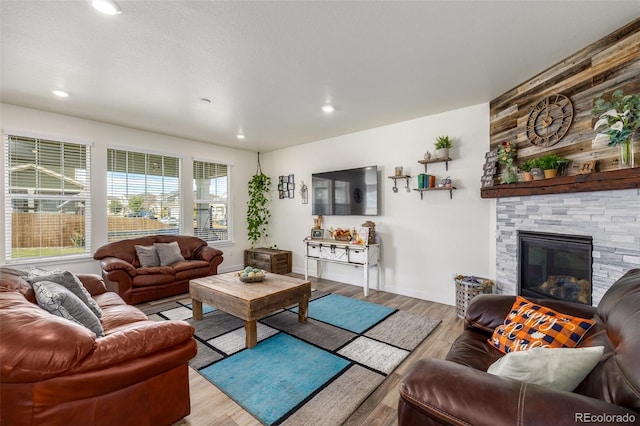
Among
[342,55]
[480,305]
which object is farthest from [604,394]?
[342,55]

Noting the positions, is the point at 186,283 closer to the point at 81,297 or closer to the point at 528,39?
the point at 81,297

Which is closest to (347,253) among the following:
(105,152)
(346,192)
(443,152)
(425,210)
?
(346,192)

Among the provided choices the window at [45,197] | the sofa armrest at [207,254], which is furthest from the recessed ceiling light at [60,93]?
the sofa armrest at [207,254]

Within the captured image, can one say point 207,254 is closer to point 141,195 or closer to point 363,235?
point 141,195

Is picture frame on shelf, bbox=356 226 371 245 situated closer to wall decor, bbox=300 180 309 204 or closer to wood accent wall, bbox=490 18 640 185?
wall decor, bbox=300 180 309 204

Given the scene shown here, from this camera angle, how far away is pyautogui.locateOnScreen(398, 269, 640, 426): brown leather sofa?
32.7 inches

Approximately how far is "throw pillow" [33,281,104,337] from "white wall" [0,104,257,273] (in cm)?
277

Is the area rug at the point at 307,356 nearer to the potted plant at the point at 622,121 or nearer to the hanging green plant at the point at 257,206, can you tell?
the potted plant at the point at 622,121

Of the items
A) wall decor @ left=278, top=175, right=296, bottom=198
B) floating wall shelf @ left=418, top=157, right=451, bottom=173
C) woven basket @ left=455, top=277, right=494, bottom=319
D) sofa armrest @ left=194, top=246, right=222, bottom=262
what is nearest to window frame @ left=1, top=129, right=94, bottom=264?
sofa armrest @ left=194, top=246, right=222, bottom=262

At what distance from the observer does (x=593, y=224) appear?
2.26m

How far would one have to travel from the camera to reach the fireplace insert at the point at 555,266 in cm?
239

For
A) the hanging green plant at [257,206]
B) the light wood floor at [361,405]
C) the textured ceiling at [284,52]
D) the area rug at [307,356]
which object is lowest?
the light wood floor at [361,405]

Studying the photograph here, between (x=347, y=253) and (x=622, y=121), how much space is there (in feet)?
10.5

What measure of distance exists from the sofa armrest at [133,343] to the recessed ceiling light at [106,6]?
196 cm
